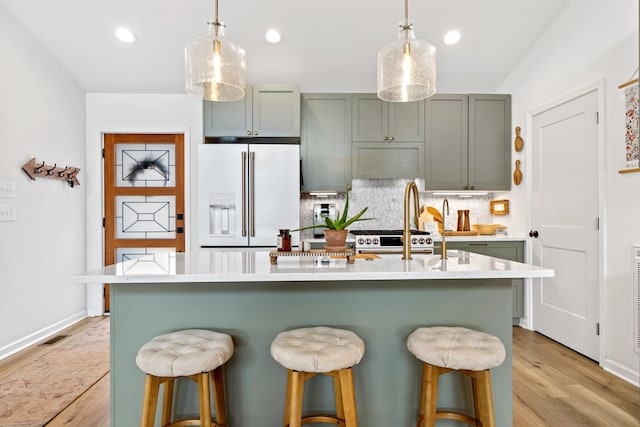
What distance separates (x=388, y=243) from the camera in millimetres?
3801

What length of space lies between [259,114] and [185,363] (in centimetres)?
297

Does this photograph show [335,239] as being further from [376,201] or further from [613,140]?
[376,201]

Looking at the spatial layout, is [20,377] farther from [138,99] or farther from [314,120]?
[314,120]

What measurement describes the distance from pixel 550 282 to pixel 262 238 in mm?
2761

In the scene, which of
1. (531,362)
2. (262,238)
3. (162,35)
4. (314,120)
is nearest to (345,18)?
(314,120)

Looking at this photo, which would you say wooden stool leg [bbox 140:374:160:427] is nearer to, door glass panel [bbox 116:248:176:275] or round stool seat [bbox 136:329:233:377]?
round stool seat [bbox 136:329:233:377]

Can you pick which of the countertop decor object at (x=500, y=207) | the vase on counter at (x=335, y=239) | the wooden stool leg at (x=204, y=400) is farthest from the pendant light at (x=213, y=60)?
the countertop decor object at (x=500, y=207)

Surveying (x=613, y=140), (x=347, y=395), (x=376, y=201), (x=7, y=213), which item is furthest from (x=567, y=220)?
(x=7, y=213)

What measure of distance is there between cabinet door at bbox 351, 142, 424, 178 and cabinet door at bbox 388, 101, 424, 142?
75 mm

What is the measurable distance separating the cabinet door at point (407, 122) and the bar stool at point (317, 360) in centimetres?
296

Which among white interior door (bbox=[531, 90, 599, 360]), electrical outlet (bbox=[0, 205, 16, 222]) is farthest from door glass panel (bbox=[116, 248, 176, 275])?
white interior door (bbox=[531, 90, 599, 360])

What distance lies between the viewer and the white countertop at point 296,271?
157 centimetres

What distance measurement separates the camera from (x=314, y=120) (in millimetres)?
4105

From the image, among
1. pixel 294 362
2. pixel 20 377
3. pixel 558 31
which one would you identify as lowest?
pixel 20 377
